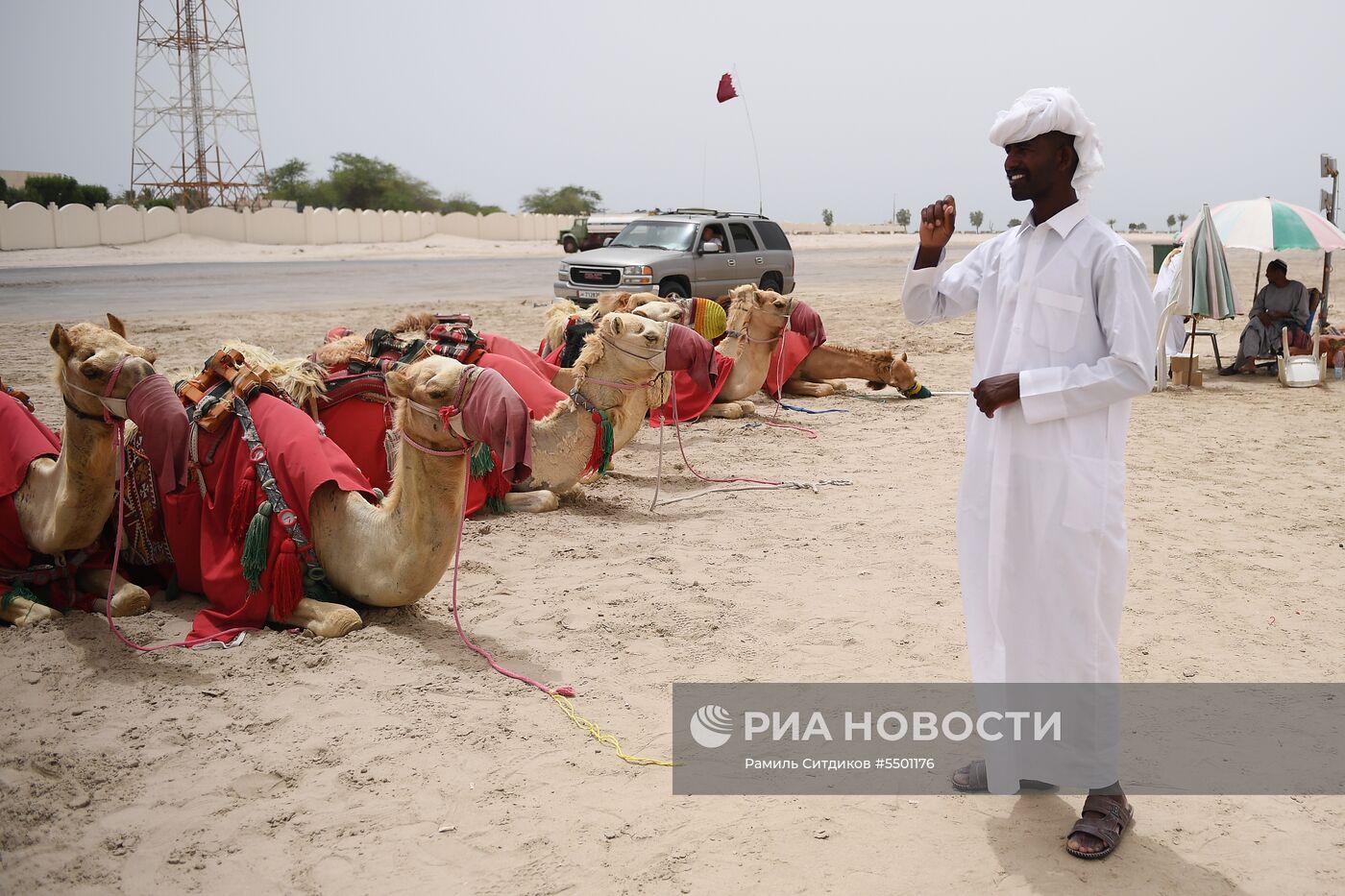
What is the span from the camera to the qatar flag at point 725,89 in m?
17.1

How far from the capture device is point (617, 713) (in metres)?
4.22

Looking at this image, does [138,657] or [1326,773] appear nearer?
[1326,773]

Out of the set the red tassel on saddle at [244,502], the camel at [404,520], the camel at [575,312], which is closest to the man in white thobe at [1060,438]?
the camel at [404,520]

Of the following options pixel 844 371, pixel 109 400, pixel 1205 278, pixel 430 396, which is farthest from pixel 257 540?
pixel 1205 278

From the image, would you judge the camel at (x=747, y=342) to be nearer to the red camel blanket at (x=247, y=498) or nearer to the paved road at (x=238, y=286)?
the red camel blanket at (x=247, y=498)

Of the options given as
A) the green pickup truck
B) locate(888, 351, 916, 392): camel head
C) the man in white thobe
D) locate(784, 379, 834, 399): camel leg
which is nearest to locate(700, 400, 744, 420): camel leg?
locate(784, 379, 834, 399): camel leg

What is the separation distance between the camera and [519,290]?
25.2 metres

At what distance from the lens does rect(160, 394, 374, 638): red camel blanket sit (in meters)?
4.71

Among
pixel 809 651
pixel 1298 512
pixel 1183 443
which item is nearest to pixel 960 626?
pixel 809 651

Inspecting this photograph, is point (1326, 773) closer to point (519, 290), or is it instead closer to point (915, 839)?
point (915, 839)

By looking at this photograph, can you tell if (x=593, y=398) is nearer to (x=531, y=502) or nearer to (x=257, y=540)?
(x=531, y=502)

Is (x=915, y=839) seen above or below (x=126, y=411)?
below

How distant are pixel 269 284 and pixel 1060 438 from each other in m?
25.7

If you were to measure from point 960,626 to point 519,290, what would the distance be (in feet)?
69.4
